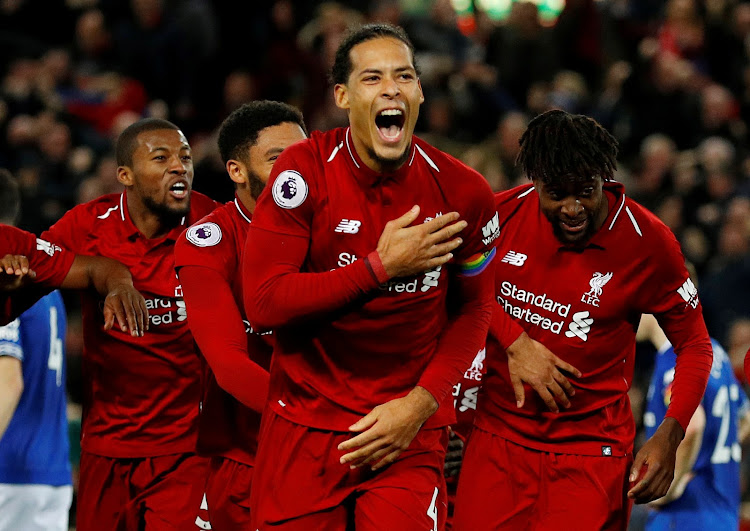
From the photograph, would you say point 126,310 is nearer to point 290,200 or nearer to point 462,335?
point 290,200

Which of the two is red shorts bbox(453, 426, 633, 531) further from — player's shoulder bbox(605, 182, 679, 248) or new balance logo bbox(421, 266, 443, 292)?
new balance logo bbox(421, 266, 443, 292)

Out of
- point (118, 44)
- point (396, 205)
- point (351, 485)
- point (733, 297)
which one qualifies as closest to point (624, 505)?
point (351, 485)

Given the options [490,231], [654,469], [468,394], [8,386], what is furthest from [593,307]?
[8,386]

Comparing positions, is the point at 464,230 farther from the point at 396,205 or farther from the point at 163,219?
the point at 163,219

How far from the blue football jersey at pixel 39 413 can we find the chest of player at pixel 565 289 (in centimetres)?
219

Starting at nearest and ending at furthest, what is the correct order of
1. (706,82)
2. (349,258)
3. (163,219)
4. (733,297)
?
(349,258)
(163,219)
(733,297)
(706,82)

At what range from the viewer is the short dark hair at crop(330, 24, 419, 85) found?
3898 mm

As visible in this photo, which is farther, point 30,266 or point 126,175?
point 126,175

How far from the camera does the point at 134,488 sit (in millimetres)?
5301

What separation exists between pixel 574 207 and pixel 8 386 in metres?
2.60

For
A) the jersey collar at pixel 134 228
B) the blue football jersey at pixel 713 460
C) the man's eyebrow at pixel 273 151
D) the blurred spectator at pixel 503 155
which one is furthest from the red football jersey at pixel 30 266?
the blurred spectator at pixel 503 155

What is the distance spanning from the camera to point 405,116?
382cm

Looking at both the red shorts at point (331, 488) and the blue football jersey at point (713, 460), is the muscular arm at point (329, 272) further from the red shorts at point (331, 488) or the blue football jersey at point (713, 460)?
the blue football jersey at point (713, 460)

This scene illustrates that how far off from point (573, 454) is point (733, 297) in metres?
5.28
